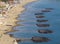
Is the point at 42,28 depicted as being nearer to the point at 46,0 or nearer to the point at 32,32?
the point at 32,32

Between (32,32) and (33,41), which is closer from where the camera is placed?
(33,41)

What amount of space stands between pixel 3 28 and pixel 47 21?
46.9 ft

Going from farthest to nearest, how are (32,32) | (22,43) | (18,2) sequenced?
(18,2) → (32,32) → (22,43)

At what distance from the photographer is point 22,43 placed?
4050 cm

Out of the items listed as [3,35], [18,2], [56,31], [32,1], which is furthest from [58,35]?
[32,1]

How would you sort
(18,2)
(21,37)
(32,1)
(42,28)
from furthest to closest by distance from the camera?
(32,1)
(18,2)
(42,28)
(21,37)

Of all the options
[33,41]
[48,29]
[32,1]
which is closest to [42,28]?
[48,29]

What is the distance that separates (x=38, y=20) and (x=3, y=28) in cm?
1374

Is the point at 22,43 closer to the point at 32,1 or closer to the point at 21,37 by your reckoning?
the point at 21,37

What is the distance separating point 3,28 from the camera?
164 feet

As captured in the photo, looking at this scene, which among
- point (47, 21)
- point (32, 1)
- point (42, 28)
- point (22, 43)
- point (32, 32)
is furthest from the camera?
point (32, 1)

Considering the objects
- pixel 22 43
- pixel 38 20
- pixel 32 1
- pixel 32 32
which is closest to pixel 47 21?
pixel 38 20

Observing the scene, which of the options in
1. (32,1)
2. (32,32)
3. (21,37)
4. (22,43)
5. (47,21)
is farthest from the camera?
(32,1)

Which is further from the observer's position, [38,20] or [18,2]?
[18,2]
